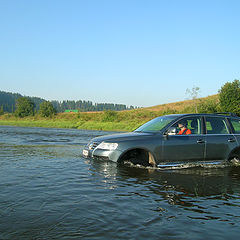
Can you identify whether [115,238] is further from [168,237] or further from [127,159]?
[127,159]

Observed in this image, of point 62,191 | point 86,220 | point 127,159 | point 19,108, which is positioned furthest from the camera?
point 19,108

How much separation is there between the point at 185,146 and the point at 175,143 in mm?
314

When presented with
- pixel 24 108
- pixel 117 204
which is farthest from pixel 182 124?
pixel 24 108

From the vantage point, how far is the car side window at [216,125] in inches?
327

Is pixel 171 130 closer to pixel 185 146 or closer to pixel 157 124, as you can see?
pixel 185 146

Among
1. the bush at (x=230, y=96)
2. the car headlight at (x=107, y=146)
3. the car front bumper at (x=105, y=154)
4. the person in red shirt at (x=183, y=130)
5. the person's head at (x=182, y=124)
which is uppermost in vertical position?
the bush at (x=230, y=96)

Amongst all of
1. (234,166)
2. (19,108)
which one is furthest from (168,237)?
(19,108)

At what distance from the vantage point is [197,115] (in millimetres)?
8359

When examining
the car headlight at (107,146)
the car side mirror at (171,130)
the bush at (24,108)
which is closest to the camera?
the car headlight at (107,146)

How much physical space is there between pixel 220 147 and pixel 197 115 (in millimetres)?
1114

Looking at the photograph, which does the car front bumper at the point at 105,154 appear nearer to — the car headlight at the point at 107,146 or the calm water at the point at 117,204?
the car headlight at the point at 107,146

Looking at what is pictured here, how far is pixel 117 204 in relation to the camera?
442cm

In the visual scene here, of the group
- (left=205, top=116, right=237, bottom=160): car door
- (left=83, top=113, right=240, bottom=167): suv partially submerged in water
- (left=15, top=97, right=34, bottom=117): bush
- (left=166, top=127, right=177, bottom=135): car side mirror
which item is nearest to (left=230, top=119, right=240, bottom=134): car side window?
(left=83, top=113, right=240, bottom=167): suv partially submerged in water

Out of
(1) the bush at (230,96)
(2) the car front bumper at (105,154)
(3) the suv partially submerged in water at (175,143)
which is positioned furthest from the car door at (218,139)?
(1) the bush at (230,96)
